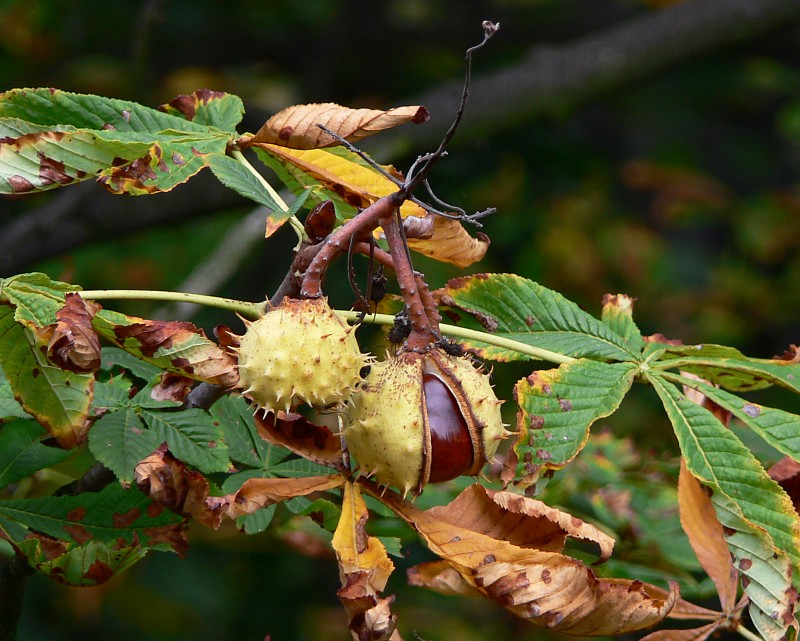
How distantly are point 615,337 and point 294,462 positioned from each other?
469mm

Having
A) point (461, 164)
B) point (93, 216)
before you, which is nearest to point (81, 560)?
point (93, 216)

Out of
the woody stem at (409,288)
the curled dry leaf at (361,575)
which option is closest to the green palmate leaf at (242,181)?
the woody stem at (409,288)

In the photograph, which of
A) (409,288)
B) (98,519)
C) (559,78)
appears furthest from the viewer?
(559,78)

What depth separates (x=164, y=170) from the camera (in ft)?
3.72

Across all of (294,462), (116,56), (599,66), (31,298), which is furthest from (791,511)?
(116,56)

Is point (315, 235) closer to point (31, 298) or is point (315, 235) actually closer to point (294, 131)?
point (294, 131)

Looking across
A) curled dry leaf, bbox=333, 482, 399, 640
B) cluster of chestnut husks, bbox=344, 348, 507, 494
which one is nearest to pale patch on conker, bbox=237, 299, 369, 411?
cluster of chestnut husks, bbox=344, 348, 507, 494

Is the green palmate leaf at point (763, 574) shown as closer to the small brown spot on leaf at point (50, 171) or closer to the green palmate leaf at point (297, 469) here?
the green palmate leaf at point (297, 469)

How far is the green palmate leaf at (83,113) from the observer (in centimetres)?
119

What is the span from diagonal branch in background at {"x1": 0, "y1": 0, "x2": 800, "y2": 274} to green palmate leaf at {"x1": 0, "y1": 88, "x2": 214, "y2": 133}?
1644mm

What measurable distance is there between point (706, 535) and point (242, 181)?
0.74 meters

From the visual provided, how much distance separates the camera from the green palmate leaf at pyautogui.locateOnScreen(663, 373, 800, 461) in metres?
1.18

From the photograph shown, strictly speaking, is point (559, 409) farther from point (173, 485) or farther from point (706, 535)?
point (173, 485)

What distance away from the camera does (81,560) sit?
111cm
